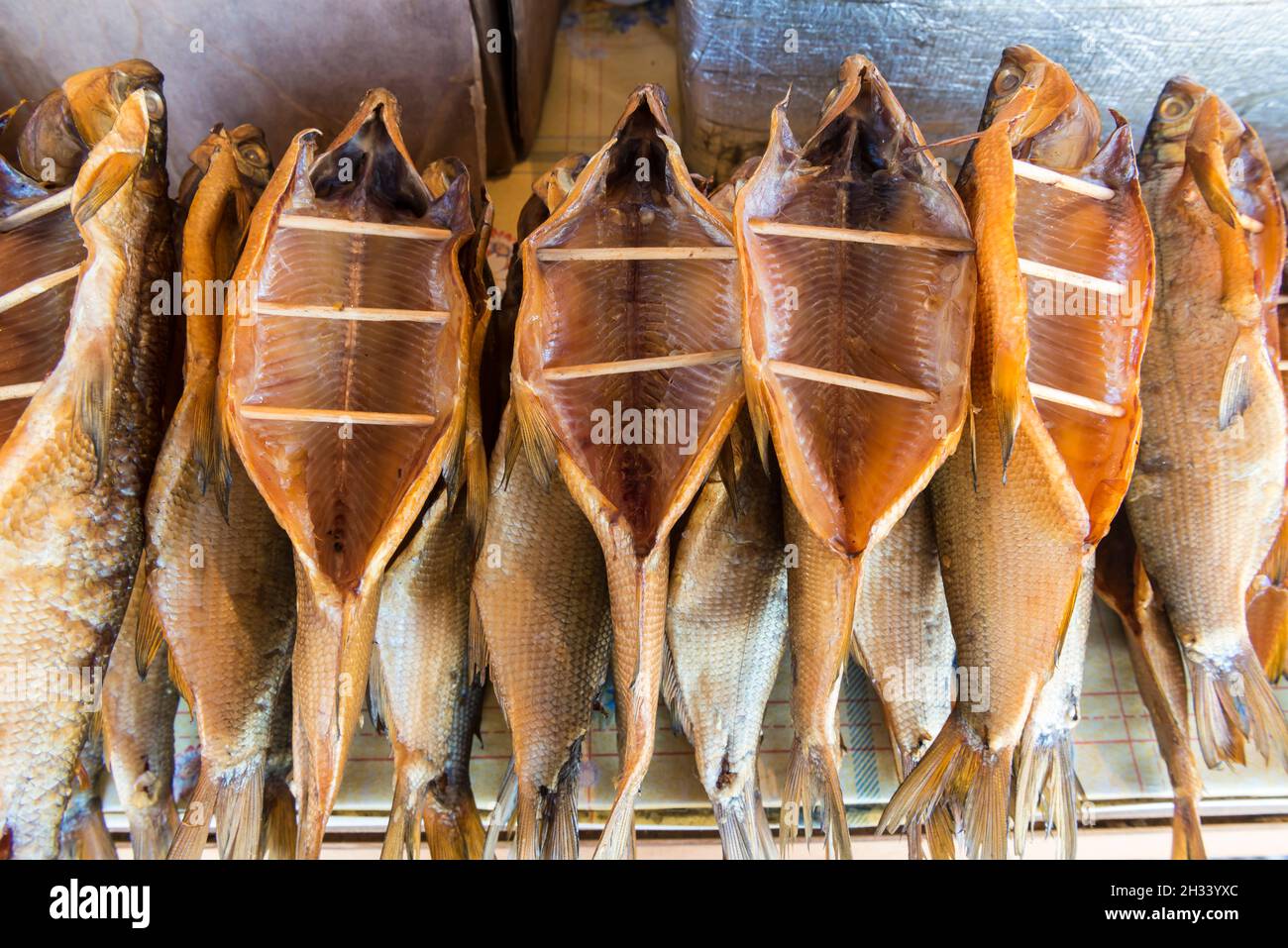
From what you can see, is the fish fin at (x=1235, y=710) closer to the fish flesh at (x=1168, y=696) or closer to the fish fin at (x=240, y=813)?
the fish flesh at (x=1168, y=696)

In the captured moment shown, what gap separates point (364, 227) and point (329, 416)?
1.41 ft

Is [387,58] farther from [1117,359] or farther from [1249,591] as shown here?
[1249,591]

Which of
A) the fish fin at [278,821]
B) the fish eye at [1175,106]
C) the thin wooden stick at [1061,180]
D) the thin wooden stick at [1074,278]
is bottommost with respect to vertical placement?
the fish fin at [278,821]

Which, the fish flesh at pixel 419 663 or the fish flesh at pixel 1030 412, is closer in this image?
the fish flesh at pixel 1030 412

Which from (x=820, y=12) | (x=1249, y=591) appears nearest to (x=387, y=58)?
(x=820, y=12)

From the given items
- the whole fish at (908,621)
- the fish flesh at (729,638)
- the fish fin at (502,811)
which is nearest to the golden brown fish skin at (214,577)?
the fish fin at (502,811)

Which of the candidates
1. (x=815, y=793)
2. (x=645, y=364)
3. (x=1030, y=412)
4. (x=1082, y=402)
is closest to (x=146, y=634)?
(x=645, y=364)

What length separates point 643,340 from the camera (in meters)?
1.70

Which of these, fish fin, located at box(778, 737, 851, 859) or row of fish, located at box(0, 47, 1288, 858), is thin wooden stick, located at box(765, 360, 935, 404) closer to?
row of fish, located at box(0, 47, 1288, 858)

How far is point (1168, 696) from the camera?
206cm

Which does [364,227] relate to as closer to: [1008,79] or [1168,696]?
[1008,79]

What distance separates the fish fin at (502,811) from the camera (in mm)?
1871

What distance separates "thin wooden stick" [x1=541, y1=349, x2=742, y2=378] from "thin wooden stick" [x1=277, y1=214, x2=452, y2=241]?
0.46m

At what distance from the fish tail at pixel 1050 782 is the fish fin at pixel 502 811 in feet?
3.84
